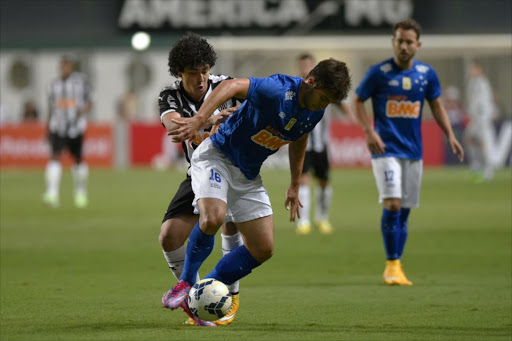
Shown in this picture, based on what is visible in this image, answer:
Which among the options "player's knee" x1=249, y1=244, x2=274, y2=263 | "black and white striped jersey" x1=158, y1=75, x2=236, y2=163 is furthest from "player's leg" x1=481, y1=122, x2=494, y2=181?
"player's knee" x1=249, y1=244, x2=274, y2=263

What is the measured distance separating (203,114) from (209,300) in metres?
1.31

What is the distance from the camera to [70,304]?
26.8ft

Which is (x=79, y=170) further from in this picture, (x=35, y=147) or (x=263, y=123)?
(x=263, y=123)

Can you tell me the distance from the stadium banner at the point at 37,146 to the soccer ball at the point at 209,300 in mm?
22287

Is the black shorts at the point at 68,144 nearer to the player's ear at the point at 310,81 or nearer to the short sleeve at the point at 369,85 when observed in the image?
the short sleeve at the point at 369,85

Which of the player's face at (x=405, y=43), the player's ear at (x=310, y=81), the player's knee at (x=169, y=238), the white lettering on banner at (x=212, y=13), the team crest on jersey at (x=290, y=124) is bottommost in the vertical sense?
the player's knee at (x=169, y=238)

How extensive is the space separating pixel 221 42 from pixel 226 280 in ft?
78.7

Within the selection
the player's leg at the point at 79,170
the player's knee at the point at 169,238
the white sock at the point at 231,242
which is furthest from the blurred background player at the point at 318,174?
the player's knee at the point at 169,238

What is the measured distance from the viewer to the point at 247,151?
277 inches

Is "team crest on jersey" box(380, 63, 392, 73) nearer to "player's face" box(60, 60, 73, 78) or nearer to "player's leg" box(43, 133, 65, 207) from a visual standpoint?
"player's face" box(60, 60, 73, 78)

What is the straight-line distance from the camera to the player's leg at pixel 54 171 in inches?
724

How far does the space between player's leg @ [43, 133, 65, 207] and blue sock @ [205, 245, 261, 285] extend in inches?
460

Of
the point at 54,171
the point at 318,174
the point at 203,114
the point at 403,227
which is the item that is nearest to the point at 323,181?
the point at 318,174

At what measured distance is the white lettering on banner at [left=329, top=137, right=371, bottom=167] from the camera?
28266mm
